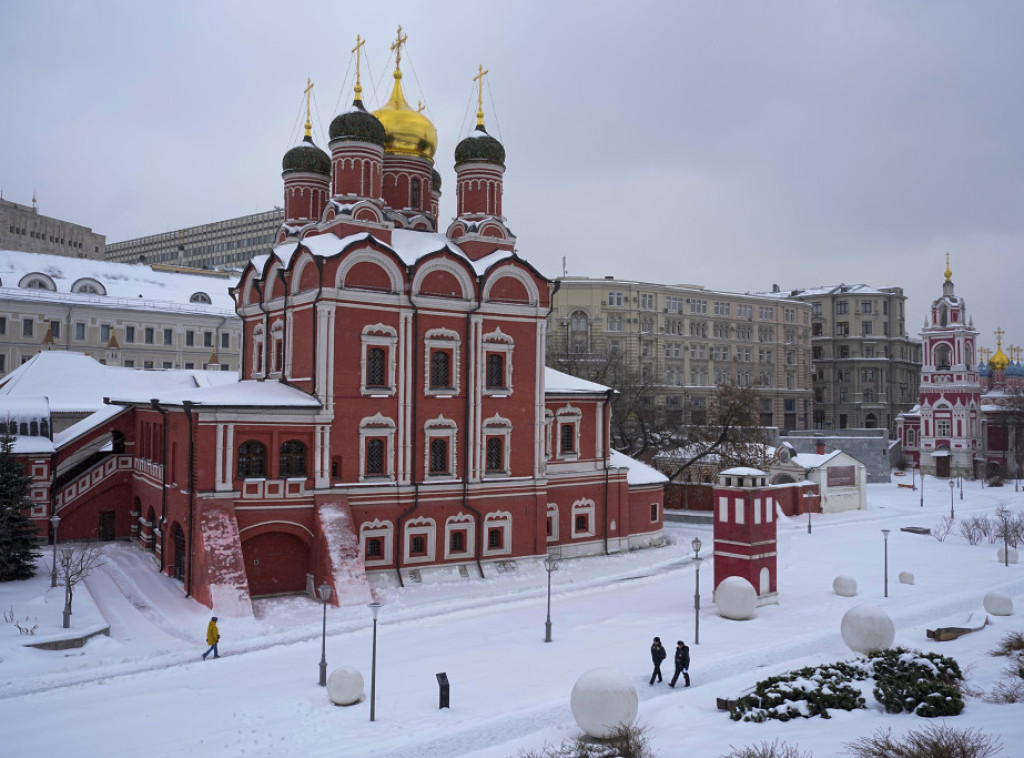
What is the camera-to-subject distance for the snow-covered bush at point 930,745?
10.8 m

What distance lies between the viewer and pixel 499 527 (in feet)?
96.2

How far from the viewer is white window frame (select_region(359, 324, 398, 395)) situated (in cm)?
2677

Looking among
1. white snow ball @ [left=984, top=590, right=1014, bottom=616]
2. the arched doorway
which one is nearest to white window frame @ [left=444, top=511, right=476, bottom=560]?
the arched doorway

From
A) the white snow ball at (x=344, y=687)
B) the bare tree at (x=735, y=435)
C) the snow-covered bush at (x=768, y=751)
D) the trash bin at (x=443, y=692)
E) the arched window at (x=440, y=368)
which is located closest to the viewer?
the snow-covered bush at (x=768, y=751)

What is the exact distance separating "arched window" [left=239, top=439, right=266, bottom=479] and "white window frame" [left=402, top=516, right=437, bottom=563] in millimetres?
5100

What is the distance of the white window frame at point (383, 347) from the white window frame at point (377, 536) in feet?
13.5

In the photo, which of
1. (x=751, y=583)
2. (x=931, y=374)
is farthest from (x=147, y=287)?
(x=931, y=374)

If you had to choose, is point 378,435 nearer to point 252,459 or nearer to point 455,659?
point 252,459

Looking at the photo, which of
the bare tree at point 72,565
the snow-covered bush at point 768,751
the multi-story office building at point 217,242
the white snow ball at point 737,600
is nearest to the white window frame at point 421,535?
the bare tree at point 72,565

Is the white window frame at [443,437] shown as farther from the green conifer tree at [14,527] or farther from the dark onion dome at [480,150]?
the green conifer tree at [14,527]

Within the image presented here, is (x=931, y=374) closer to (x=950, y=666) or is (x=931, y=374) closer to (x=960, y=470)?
(x=960, y=470)

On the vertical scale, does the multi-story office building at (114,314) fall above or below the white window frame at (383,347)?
above

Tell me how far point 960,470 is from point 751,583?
4751cm

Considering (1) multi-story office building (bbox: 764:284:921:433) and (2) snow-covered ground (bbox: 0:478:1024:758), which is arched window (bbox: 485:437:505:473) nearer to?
(2) snow-covered ground (bbox: 0:478:1024:758)
